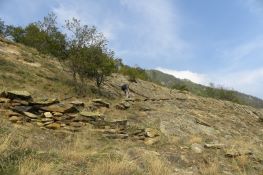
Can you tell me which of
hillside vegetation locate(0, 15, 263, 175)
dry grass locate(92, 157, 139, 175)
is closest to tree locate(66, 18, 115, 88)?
hillside vegetation locate(0, 15, 263, 175)

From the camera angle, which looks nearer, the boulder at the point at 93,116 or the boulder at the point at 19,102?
the boulder at the point at 19,102

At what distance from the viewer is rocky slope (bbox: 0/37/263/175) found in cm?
878

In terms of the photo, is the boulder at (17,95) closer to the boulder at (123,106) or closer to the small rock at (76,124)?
the small rock at (76,124)

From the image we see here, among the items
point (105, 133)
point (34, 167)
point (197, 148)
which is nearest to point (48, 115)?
point (105, 133)

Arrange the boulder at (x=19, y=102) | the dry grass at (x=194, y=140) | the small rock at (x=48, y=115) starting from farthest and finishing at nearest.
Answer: the boulder at (x=19, y=102) < the dry grass at (x=194, y=140) < the small rock at (x=48, y=115)

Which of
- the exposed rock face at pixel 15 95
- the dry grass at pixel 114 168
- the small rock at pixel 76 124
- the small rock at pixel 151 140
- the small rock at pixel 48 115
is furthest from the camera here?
the exposed rock face at pixel 15 95

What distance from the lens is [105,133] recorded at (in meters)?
14.5

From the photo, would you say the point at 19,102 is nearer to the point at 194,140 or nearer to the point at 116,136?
the point at 116,136

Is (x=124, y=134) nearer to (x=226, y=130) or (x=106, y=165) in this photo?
(x=106, y=165)

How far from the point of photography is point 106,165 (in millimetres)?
8367

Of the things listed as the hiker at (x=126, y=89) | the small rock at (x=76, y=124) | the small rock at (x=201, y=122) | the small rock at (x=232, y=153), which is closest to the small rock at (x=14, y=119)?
the small rock at (x=76, y=124)

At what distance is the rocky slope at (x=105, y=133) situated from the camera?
28.8 feet

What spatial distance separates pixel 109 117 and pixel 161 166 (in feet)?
27.7

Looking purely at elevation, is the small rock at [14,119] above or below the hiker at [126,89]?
below
